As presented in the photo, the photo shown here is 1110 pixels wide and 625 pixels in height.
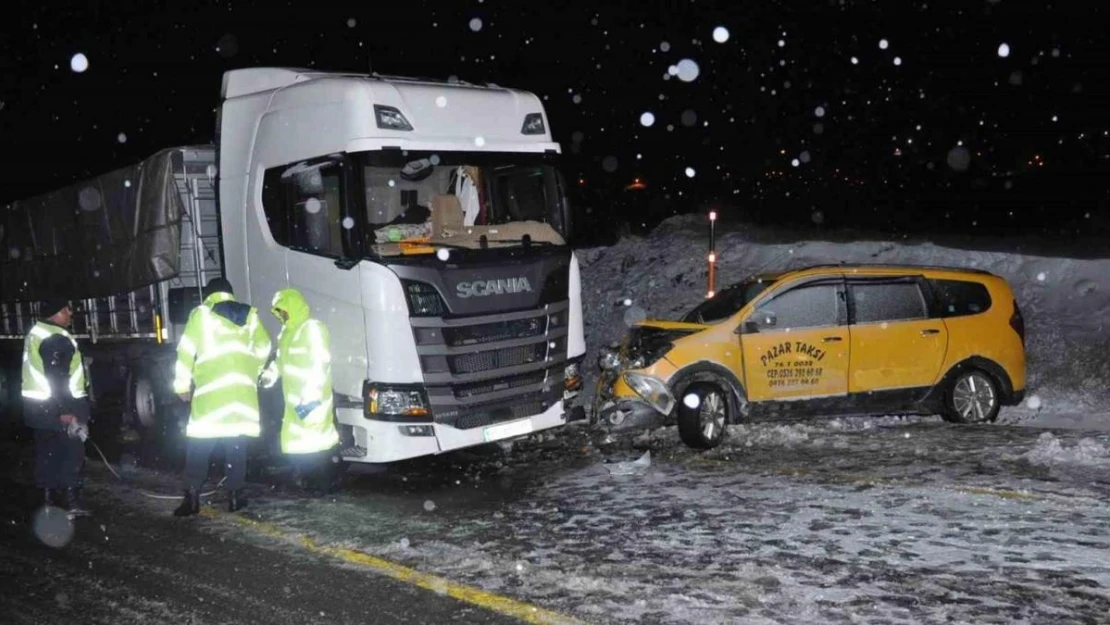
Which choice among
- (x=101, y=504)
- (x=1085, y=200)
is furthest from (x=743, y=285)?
(x=1085, y=200)

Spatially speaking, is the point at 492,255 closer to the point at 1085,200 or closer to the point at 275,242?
the point at 275,242

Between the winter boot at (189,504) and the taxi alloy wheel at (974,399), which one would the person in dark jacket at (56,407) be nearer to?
the winter boot at (189,504)

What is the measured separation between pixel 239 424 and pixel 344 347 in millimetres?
1061

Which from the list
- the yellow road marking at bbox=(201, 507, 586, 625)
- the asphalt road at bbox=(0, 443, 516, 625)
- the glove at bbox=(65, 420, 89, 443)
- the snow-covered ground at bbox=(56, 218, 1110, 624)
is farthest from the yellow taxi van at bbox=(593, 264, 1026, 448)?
the glove at bbox=(65, 420, 89, 443)

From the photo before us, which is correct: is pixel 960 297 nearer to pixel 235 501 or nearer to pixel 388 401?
pixel 388 401

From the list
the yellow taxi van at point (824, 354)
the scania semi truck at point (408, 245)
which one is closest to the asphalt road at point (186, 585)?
the scania semi truck at point (408, 245)

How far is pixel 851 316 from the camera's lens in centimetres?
992

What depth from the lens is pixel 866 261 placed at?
16.5 metres

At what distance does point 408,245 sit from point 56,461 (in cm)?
340

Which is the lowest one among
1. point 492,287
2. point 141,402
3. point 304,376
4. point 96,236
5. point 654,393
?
point 141,402

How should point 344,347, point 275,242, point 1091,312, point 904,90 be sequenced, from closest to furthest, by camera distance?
point 344,347 → point 275,242 → point 1091,312 → point 904,90

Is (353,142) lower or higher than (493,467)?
higher

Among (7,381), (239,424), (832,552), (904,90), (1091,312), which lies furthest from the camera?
(904,90)

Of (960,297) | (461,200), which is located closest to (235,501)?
(461,200)
